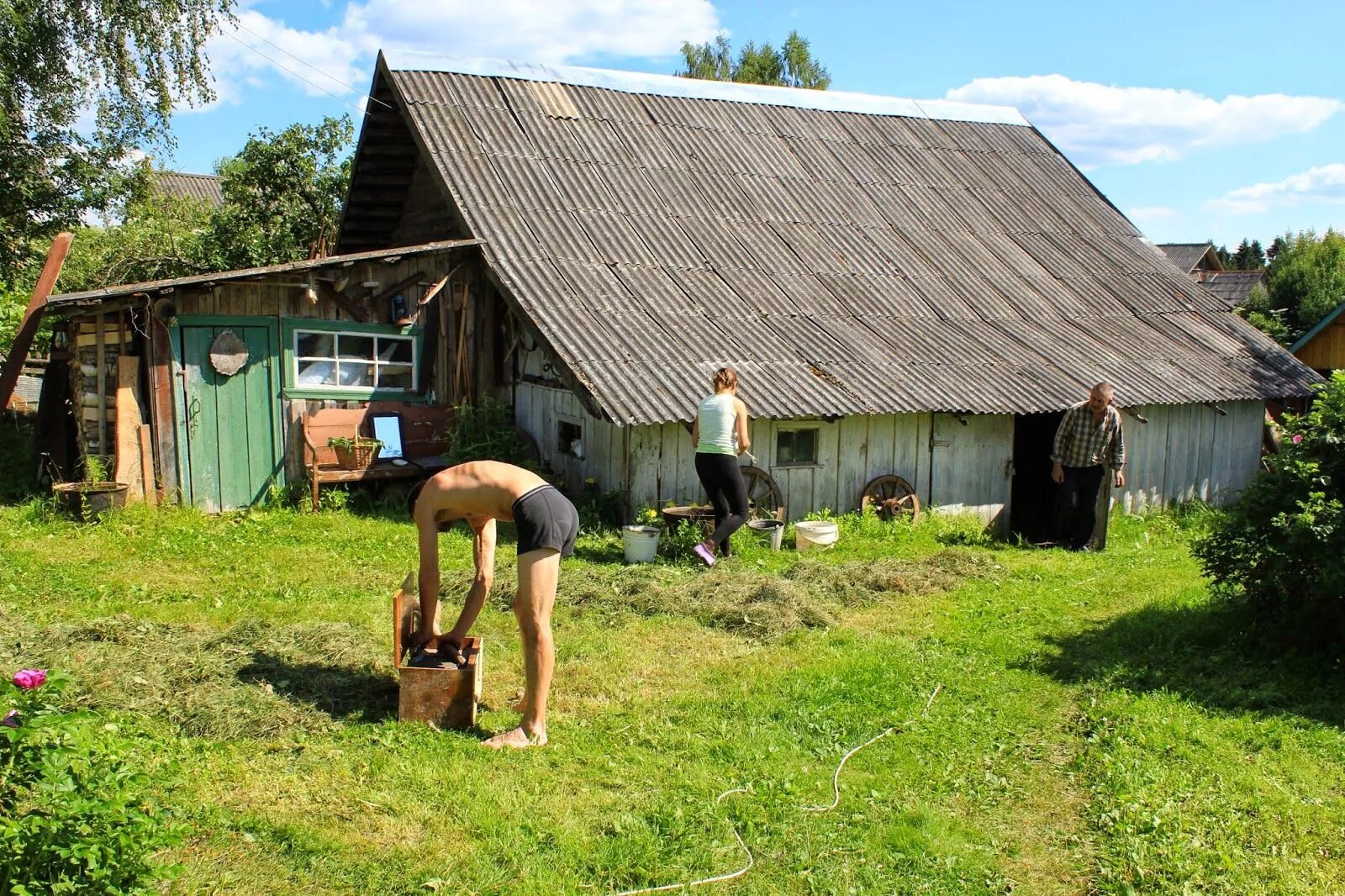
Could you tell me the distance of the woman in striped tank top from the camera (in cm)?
944

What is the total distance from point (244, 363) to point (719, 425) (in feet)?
18.5

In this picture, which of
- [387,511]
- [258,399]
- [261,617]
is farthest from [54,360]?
[261,617]

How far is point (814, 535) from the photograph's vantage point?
10688mm

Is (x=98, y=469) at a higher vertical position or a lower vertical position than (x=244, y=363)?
lower

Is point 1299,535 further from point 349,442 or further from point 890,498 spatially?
point 349,442

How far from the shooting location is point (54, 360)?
1245 centimetres

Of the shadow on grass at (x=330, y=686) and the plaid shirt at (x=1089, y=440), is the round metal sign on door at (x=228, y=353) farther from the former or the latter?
the plaid shirt at (x=1089, y=440)

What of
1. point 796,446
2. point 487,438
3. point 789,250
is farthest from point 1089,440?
point 487,438

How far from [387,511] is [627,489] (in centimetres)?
278

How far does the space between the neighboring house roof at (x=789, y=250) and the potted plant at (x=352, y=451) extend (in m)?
2.40

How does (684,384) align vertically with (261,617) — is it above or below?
above

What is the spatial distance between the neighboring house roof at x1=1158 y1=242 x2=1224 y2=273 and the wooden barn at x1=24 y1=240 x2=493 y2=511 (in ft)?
133

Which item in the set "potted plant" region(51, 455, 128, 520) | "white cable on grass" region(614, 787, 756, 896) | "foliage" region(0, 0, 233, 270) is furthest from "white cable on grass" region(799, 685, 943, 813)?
"foliage" region(0, 0, 233, 270)

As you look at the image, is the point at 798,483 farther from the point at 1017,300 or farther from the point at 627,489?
the point at 1017,300
